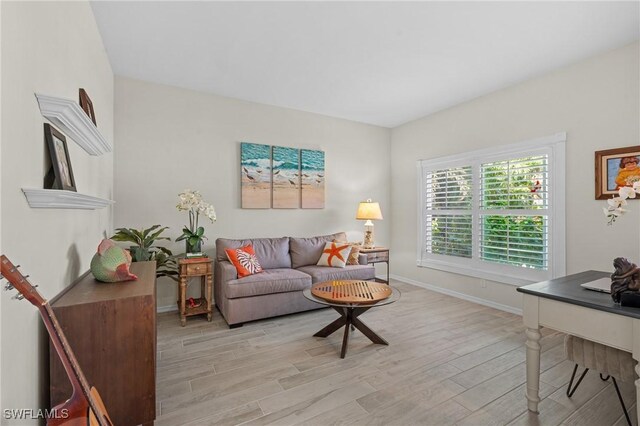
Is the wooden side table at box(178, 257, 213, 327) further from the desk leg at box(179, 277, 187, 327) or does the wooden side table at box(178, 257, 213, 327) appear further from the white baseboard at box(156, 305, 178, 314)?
the white baseboard at box(156, 305, 178, 314)

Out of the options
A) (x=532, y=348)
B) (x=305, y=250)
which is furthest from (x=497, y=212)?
(x=305, y=250)

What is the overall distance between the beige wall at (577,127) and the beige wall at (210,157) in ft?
5.73

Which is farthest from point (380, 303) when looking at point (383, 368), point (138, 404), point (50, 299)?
point (50, 299)

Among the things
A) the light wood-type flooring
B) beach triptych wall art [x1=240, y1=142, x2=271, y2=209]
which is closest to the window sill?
the light wood-type flooring

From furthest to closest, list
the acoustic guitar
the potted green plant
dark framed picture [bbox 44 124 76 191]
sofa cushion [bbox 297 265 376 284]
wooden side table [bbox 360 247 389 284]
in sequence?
wooden side table [bbox 360 247 389 284], sofa cushion [bbox 297 265 376 284], the potted green plant, dark framed picture [bbox 44 124 76 191], the acoustic guitar

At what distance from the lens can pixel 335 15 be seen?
2264 mm

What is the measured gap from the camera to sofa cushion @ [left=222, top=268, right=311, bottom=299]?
3.00 metres

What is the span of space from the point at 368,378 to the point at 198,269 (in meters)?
2.02

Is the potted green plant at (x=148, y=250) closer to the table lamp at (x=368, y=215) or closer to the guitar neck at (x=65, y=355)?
the guitar neck at (x=65, y=355)

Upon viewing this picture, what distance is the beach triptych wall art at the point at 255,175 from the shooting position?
3926mm

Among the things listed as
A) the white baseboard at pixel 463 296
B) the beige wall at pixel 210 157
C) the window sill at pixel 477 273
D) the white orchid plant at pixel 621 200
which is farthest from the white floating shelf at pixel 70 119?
the white baseboard at pixel 463 296

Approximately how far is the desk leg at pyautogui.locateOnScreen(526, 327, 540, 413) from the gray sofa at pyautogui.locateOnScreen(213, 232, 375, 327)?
2.09m

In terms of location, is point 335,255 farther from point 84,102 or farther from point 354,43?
point 84,102

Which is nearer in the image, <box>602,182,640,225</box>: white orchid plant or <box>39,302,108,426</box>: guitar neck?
<box>39,302,108,426</box>: guitar neck
